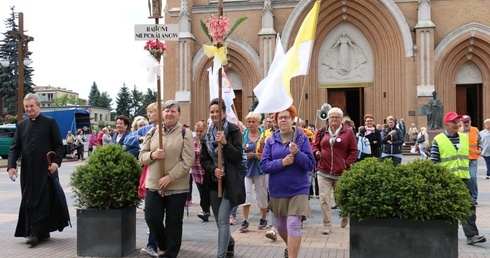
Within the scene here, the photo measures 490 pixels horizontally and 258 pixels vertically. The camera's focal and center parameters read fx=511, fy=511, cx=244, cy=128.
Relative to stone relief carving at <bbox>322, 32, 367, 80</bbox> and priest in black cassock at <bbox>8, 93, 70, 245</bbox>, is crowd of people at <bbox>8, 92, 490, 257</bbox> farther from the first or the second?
stone relief carving at <bbox>322, 32, 367, 80</bbox>

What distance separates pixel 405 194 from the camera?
19.4ft

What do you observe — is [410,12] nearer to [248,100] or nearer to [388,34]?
[388,34]

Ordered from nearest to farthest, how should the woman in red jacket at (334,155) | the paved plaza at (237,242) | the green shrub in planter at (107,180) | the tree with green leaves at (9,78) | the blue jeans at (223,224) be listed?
the blue jeans at (223,224), the green shrub in planter at (107,180), the paved plaza at (237,242), the woman in red jacket at (334,155), the tree with green leaves at (9,78)

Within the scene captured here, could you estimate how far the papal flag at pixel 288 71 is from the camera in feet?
21.4

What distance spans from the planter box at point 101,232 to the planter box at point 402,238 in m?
3.12

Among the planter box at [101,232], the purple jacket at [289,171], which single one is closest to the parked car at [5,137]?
the planter box at [101,232]

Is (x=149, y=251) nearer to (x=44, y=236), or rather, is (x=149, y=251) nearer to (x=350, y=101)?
(x=44, y=236)

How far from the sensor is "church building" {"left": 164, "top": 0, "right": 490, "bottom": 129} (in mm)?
30625

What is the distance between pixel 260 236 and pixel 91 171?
118 inches

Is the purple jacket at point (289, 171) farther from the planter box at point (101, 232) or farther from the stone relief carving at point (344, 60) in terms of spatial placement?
the stone relief carving at point (344, 60)

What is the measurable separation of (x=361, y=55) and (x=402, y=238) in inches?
1120

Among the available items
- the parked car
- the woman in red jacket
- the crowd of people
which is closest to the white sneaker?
the crowd of people

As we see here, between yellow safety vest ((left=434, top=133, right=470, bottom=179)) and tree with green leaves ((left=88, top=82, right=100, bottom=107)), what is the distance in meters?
112

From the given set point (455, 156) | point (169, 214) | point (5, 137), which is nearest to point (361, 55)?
point (5, 137)
